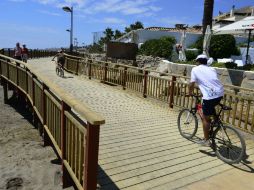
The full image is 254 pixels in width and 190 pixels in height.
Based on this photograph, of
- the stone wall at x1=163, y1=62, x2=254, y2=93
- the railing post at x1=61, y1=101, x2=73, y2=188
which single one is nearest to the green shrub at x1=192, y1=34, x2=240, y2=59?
the stone wall at x1=163, y1=62, x2=254, y2=93

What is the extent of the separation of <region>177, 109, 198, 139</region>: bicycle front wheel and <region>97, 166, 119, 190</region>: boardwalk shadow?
2.73m

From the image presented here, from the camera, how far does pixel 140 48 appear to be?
31562 mm

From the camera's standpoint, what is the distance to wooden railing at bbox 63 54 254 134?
7.91 meters

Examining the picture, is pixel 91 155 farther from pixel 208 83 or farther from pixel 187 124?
pixel 187 124

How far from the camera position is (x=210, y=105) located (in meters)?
6.04

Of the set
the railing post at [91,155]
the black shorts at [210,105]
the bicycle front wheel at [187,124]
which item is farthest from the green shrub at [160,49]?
the railing post at [91,155]

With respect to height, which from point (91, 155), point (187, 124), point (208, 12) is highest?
point (208, 12)

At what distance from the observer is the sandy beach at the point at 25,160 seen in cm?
571

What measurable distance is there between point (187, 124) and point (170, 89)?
10.1 ft

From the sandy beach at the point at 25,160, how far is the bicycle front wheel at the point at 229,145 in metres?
2.98

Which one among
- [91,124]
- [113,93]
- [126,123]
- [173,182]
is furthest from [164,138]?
[113,93]

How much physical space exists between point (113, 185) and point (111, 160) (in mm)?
921

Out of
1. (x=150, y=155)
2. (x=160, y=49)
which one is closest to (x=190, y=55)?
(x=160, y=49)

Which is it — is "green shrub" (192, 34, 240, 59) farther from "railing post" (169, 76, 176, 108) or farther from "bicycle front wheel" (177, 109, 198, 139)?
"bicycle front wheel" (177, 109, 198, 139)
